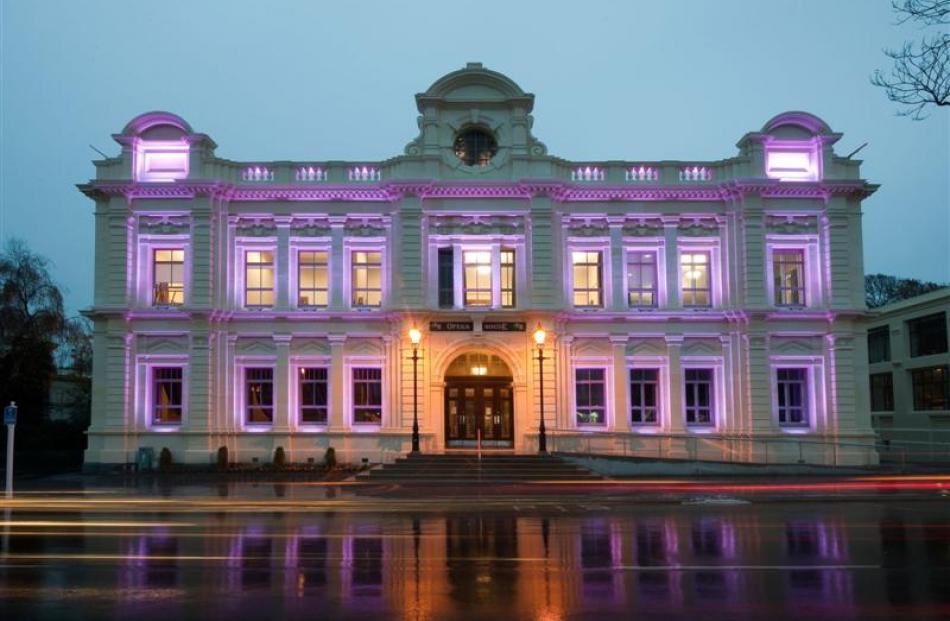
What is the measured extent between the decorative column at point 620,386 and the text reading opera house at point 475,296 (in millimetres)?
79

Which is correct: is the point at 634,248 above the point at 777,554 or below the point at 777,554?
above

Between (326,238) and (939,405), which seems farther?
(939,405)

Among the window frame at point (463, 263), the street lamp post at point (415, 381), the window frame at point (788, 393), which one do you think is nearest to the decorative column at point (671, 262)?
the window frame at point (788, 393)

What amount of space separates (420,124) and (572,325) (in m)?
10.1

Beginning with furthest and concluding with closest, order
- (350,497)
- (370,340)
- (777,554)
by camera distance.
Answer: (370,340), (350,497), (777,554)

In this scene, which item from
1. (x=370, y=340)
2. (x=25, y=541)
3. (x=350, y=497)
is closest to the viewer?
(x=25, y=541)

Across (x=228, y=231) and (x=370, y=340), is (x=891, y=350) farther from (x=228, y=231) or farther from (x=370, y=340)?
(x=228, y=231)

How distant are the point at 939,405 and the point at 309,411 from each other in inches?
1431

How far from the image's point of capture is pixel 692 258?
111ft

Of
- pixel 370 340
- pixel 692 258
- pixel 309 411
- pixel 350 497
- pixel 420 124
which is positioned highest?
pixel 420 124

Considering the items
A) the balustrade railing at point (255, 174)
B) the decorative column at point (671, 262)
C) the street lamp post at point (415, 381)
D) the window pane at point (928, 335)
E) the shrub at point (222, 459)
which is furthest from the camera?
the window pane at point (928, 335)

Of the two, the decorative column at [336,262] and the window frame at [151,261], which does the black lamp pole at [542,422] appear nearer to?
the decorative column at [336,262]

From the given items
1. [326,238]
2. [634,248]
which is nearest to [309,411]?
[326,238]

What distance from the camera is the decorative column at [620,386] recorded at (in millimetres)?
32375
